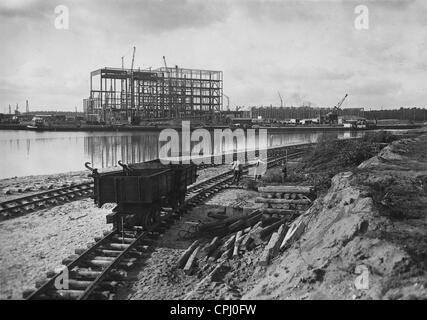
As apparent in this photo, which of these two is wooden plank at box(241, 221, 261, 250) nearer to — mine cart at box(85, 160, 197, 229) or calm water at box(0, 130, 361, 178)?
mine cart at box(85, 160, 197, 229)

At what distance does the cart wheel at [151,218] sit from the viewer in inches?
440

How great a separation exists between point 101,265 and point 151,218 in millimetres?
3131

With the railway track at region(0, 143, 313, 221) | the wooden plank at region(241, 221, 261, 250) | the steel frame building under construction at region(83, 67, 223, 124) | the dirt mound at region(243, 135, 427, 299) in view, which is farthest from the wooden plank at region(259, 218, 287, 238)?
the steel frame building under construction at region(83, 67, 223, 124)

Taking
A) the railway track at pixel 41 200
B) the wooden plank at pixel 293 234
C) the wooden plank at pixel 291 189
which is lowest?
the railway track at pixel 41 200

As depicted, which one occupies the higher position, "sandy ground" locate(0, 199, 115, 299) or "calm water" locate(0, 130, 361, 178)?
"calm water" locate(0, 130, 361, 178)

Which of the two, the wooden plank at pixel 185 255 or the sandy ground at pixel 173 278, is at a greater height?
the wooden plank at pixel 185 255

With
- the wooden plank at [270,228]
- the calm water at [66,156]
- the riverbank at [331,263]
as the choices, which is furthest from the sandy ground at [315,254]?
the calm water at [66,156]

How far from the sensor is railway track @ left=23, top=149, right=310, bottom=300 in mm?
7312

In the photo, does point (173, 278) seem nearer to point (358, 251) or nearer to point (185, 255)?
point (185, 255)

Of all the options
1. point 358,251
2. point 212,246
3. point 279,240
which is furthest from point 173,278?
point 358,251

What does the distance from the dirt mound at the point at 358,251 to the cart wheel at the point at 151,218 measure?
4.28 metres

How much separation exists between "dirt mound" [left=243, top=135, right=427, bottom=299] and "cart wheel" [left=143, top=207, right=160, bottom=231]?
14.1 feet

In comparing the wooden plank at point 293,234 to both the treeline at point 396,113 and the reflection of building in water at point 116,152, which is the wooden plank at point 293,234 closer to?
the reflection of building in water at point 116,152
